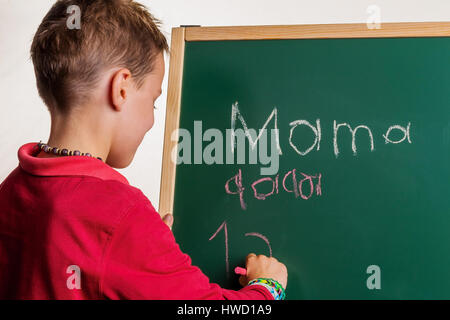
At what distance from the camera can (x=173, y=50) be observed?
871 mm

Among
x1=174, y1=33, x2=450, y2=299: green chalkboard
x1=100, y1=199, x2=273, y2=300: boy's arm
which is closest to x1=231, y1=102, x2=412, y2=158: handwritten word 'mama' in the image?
x1=174, y1=33, x2=450, y2=299: green chalkboard

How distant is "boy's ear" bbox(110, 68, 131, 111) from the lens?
58 centimetres

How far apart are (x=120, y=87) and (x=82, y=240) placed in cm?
25

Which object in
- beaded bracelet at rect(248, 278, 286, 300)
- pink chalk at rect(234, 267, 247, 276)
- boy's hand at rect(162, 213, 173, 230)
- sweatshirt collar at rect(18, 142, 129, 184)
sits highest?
sweatshirt collar at rect(18, 142, 129, 184)

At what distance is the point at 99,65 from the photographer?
22.9 inches

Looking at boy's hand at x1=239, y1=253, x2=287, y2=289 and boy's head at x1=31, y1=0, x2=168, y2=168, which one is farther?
boy's hand at x1=239, y1=253, x2=287, y2=289

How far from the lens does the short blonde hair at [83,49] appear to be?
577 millimetres

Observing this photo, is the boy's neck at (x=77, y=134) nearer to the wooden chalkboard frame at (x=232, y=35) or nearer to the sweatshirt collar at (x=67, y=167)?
the sweatshirt collar at (x=67, y=167)

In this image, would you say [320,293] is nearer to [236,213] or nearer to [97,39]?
[236,213]

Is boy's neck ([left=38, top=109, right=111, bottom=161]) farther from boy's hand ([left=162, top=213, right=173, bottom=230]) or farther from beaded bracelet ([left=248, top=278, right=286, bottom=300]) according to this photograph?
beaded bracelet ([left=248, top=278, right=286, bottom=300])

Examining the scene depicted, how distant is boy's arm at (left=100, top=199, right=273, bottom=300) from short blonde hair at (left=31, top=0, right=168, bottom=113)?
8.7 inches

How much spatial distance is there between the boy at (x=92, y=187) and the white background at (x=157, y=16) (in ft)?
2.12

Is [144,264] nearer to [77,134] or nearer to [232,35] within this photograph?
[77,134]

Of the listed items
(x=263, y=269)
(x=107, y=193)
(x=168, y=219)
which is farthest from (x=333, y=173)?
(x=107, y=193)
